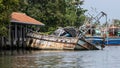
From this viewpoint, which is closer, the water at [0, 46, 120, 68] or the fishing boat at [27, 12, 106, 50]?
the water at [0, 46, 120, 68]

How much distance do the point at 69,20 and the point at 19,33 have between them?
91.9ft

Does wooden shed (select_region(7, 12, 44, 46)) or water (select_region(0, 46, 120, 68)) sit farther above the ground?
wooden shed (select_region(7, 12, 44, 46))

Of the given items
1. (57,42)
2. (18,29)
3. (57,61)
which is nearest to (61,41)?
(57,42)

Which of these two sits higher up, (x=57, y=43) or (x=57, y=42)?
(x=57, y=42)

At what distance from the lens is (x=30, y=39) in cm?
6141

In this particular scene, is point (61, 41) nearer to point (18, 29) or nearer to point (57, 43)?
point (57, 43)

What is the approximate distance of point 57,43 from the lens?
5972 centimetres

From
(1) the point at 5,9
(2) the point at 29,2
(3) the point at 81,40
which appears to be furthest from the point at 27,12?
(1) the point at 5,9

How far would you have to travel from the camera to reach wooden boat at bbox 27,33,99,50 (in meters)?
58.9

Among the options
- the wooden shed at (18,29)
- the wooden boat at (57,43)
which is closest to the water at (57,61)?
the wooden boat at (57,43)

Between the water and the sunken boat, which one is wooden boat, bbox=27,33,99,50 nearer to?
the sunken boat

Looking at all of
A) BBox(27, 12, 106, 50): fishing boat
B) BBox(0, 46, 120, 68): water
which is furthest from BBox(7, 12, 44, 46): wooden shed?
BBox(0, 46, 120, 68): water

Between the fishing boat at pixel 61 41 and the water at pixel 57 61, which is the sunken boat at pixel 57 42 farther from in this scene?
the water at pixel 57 61

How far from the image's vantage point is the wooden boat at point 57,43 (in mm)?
58875
